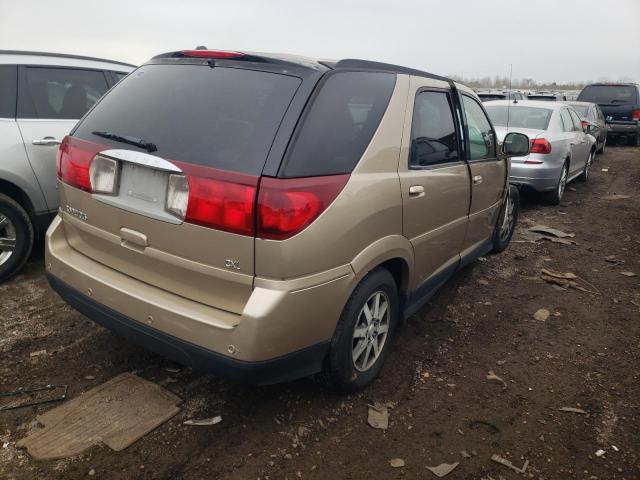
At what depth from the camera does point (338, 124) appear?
2.44 m

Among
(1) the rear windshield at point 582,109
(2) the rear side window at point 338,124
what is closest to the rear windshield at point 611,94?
(1) the rear windshield at point 582,109

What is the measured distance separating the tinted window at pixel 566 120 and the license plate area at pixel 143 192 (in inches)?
305

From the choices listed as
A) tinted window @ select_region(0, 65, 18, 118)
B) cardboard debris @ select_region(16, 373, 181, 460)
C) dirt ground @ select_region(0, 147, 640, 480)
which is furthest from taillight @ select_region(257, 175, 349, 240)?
tinted window @ select_region(0, 65, 18, 118)

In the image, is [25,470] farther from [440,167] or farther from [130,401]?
[440,167]

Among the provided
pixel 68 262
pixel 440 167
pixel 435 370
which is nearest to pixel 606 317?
pixel 435 370

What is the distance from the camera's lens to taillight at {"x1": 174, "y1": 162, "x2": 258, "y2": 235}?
2.11m

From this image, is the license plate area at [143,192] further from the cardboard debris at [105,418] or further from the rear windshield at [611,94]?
the rear windshield at [611,94]

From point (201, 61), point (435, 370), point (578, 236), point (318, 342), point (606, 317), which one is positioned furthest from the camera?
point (578, 236)

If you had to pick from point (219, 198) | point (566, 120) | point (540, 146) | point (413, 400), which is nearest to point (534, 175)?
point (540, 146)

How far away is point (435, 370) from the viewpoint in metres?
3.27

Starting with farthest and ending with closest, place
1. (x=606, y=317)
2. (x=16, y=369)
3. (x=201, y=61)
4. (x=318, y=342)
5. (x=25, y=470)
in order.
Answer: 1. (x=606, y=317)
2. (x=16, y=369)
3. (x=201, y=61)
4. (x=318, y=342)
5. (x=25, y=470)

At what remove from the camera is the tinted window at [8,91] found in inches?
163

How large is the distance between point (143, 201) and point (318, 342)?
1.06m

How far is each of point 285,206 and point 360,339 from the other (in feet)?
3.47
